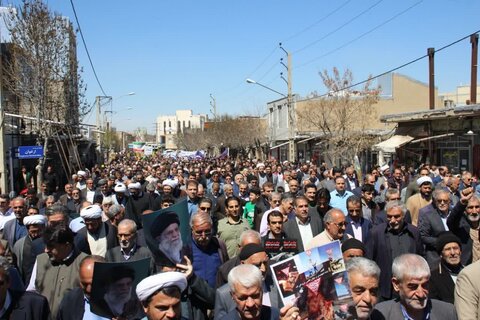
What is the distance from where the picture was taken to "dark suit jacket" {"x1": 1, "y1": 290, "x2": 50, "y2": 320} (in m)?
3.87

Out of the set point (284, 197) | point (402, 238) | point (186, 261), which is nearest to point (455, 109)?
point (284, 197)

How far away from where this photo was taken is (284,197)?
8672mm

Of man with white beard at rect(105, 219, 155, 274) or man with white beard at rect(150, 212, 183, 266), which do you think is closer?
man with white beard at rect(150, 212, 183, 266)

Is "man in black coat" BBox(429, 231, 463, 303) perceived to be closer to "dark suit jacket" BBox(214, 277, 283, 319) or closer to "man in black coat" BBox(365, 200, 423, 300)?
"man in black coat" BBox(365, 200, 423, 300)

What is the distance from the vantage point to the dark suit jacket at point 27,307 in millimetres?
3871

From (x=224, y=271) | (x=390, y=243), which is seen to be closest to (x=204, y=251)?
(x=224, y=271)

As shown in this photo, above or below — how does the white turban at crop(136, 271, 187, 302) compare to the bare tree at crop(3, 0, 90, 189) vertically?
below

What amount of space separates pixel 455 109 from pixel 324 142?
53.7ft

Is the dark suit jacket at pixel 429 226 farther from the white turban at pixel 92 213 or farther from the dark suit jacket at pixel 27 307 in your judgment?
the dark suit jacket at pixel 27 307

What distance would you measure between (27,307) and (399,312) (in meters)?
2.59

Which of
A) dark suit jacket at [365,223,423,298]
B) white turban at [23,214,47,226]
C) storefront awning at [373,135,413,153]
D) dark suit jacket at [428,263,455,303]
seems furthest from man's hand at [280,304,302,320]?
storefront awning at [373,135,413,153]

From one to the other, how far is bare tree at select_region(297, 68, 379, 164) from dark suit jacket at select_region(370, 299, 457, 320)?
29163 mm

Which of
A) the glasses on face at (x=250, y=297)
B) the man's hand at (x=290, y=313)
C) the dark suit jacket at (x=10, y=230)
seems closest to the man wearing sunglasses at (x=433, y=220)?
the glasses on face at (x=250, y=297)

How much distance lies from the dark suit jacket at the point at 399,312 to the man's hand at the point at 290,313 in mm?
856
